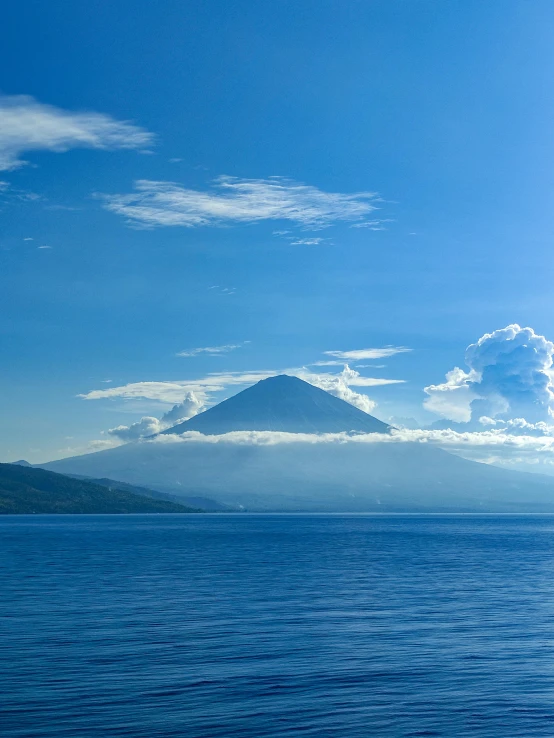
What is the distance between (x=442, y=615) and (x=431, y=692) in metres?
26.5

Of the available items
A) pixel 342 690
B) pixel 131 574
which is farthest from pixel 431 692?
pixel 131 574

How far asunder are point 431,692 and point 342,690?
4453 mm

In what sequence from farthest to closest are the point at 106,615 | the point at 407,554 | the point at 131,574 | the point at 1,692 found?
the point at 407,554 < the point at 131,574 < the point at 106,615 < the point at 1,692

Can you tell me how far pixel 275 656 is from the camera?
4997cm

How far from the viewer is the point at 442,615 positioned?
67562 mm

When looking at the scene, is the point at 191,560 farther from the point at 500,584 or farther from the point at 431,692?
the point at 431,692

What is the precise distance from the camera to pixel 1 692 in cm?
4131

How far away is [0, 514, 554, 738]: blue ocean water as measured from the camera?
36812 mm

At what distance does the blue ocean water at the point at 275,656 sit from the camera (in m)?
36.8

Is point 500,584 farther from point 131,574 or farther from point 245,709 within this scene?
point 245,709

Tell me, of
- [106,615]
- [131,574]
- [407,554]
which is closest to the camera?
[106,615]

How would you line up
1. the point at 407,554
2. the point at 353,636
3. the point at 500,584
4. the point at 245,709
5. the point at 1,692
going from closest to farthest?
Result: the point at 245,709, the point at 1,692, the point at 353,636, the point at 500,584, the point at 407,554

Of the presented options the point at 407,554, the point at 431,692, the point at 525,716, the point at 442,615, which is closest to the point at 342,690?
the point at 431,692

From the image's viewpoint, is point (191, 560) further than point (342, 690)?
Yes
